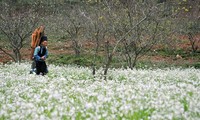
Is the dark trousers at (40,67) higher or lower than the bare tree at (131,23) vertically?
lower

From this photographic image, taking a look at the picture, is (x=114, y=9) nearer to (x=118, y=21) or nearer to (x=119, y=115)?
(x=118, y=21)

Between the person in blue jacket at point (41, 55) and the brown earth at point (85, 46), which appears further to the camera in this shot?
the brown earth at point (85, 46)

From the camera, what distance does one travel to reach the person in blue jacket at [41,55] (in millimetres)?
15234

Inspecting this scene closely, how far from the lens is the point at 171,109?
7.56 m

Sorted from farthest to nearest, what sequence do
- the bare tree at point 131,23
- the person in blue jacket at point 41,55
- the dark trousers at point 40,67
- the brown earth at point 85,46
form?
1. the brown earth at point 85,46
2. the bare tree at point 131,23
3. the dark trousers at point 40,67
4. the person in blue jacket at point 41,55

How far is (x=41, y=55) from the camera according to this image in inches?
613

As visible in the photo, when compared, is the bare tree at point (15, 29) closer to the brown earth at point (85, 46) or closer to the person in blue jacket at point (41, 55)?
the brown earth at point (85, 46)

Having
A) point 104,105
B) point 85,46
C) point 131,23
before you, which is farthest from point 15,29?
point 104,105

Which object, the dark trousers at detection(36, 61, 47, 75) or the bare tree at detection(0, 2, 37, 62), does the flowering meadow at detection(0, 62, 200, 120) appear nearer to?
the dark trousers at detection(36, 61, 47, 75)

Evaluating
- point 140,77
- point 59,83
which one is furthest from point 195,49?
point 59,83

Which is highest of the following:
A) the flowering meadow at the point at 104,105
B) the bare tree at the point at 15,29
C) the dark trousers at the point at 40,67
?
the bare tree at the point at 15,29

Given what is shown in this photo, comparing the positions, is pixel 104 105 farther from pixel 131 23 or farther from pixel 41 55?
pixel 131 23

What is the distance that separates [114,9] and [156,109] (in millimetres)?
15045

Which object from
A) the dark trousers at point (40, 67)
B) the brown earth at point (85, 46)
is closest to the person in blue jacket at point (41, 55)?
the dark trousers at point (40, 67)
